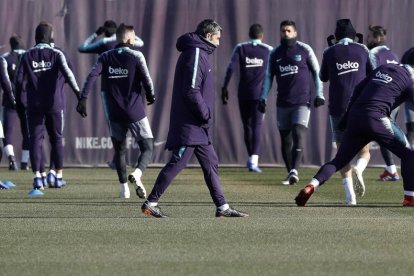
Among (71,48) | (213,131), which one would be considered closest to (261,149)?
(213,131)

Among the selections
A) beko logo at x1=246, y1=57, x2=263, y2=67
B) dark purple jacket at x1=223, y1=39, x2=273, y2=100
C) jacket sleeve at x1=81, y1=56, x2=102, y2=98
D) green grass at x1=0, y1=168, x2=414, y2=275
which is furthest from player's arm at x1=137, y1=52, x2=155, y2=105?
beko logo at x1=246, y1=57, x2=263, y2=67

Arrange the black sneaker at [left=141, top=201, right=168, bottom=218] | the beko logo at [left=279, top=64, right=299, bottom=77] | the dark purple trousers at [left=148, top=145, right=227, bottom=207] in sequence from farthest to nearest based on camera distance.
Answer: the beko logo at [left=279, top=64, right=299, bottom=77], the black sneaker at [left=141, top=201, right=168, bottom=218], the dark purple trousers at [left=148, top=145, right=227, bottom=207]

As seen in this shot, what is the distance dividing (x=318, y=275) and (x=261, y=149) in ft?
55.0

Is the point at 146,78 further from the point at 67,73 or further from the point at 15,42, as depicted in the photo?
the point at 15,42

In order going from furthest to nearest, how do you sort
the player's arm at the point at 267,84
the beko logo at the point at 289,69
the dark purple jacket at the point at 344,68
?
the beko logo at the point at 289,69, the player's arm at the point at 267,84, the dark purple jacket at the point at 344,68

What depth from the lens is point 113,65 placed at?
16.4 m

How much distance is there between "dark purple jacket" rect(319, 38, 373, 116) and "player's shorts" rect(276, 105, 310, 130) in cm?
338

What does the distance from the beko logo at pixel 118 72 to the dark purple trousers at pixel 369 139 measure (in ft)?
10.7

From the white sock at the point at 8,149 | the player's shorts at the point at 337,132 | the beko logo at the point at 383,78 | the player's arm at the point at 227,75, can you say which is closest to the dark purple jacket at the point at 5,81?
the white sock at the point at 8,149

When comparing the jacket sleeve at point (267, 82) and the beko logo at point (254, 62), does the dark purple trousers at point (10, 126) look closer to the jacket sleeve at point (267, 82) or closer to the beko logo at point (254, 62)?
the beko logo at point (254, 62)

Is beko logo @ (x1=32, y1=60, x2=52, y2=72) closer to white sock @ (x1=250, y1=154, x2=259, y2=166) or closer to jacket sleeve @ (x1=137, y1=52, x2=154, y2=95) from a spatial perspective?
jacket sleeve @ (x1=137, y1=52, x2=154, y2=95)

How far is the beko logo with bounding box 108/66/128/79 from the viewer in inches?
645

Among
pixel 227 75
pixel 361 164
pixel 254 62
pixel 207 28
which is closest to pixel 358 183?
pixel 361 164

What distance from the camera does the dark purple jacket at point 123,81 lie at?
53.6ft
